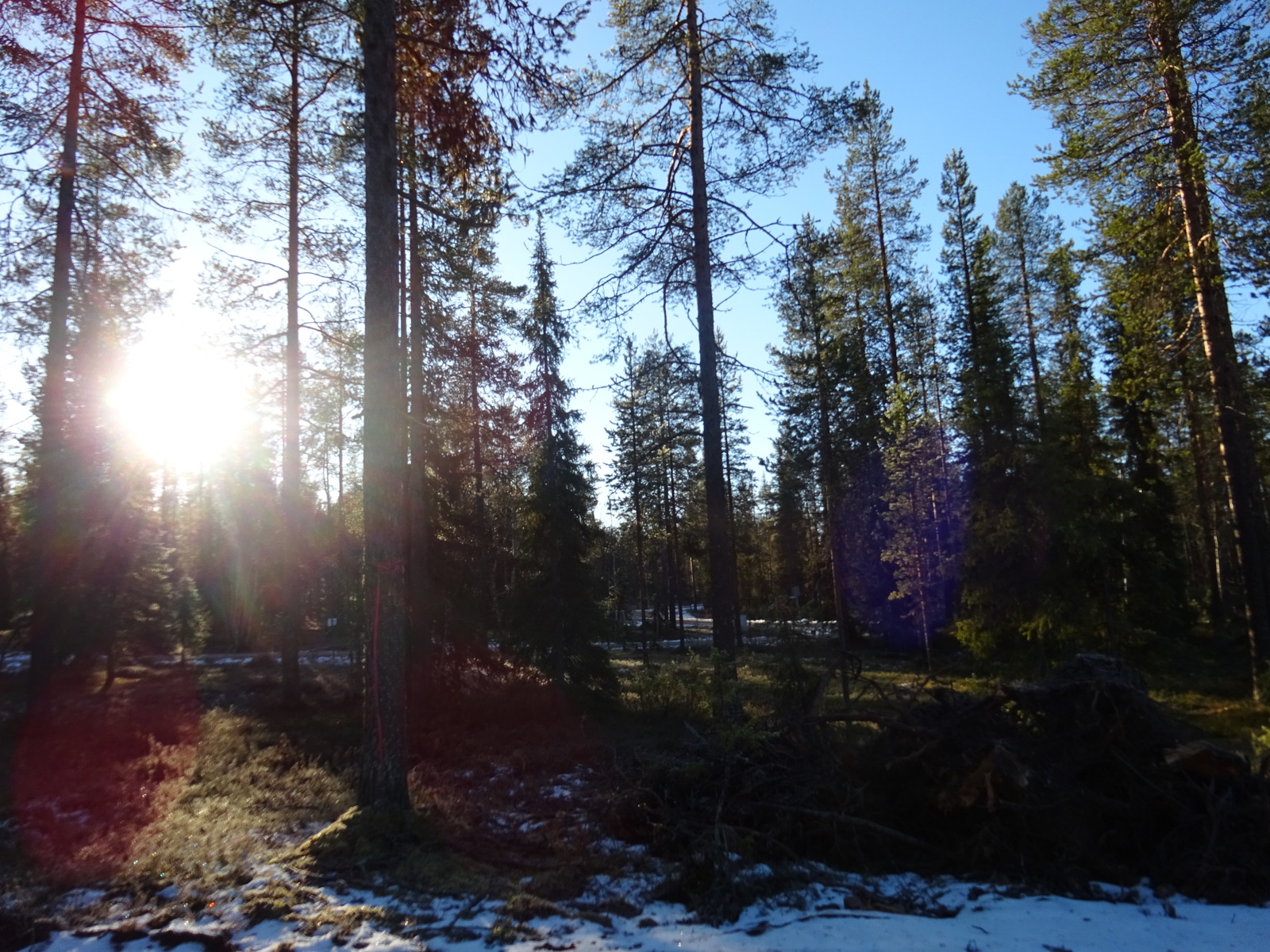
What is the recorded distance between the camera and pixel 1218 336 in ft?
46.2

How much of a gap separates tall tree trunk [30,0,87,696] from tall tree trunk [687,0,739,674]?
10968mm

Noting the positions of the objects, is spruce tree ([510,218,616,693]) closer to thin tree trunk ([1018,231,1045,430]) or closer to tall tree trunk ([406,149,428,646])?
tall tree trunk ([406,149,428,646])

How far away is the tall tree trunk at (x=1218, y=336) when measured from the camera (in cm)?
1363

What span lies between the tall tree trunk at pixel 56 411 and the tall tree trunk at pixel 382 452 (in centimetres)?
964

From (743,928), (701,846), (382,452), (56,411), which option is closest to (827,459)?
(382,452)

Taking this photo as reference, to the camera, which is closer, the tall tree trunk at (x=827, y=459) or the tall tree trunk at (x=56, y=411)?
the tall tree trunk at (x=56, y=411)

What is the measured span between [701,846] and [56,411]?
1464 cm

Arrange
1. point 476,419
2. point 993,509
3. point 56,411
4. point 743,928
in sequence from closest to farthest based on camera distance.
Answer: point 743,928 < point 56,411 < point 476,419 < point 993,509

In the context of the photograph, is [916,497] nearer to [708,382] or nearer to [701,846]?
[708,382]

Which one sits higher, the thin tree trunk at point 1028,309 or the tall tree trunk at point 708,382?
the thin tree trunk at point 1028,309

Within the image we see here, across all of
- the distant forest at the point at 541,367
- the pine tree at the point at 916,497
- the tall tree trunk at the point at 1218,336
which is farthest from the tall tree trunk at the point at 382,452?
the pine tree at the point at 916,497

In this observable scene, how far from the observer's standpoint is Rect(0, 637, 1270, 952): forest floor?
5.13 metres

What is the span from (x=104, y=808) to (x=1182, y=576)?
2968 centimetres

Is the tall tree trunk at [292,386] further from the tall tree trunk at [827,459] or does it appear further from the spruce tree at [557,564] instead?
the tall tree trunk at [827,459]
